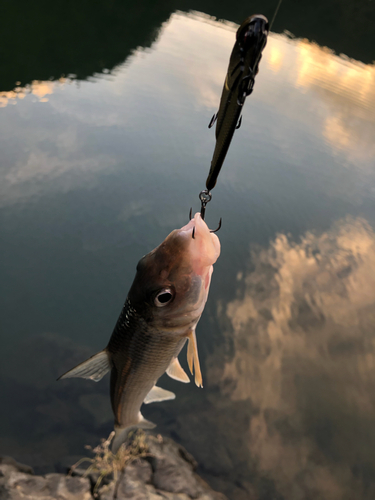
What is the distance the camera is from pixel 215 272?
671cm

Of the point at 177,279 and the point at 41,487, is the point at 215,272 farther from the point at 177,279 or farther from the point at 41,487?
the point at 177,279

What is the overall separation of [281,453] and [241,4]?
4090cm

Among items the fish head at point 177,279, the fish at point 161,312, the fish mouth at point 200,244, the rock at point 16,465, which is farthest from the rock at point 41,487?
the fish mouth at point 200,244

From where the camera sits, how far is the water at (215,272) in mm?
4484

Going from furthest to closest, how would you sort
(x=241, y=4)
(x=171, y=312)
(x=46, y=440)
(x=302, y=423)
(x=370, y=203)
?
(x=241, y=4), (x=370, y=203), (x=302, y=423), (x=46, y=440), (x=171, y=312)

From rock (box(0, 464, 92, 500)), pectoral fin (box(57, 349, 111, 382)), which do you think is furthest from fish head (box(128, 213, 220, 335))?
rock (box(0, 464, 92, 500))

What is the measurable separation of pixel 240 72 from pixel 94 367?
1.99 meters

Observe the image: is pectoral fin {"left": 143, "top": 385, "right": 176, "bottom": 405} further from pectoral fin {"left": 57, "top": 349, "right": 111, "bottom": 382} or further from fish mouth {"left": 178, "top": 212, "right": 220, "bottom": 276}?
fish mouth {"left": 178, "top": 212, "right": 220, "bottom": 276}

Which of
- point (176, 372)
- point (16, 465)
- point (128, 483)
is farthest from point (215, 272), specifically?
point (16, 465)

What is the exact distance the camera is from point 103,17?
24.2 metres

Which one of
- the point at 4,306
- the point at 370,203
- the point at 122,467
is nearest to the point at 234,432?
the point at 122,467

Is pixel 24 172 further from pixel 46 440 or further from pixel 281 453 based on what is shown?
pixel 281 453

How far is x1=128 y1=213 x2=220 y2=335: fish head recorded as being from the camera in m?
1.81

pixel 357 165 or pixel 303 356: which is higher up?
pixel 357 165
